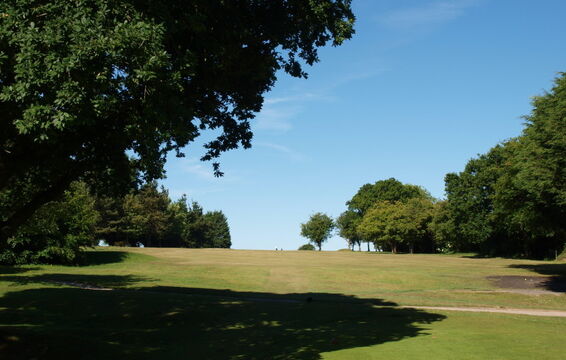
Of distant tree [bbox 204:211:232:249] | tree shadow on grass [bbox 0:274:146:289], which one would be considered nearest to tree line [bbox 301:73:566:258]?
tree shadow on grass [bbox 0:274:146:289]

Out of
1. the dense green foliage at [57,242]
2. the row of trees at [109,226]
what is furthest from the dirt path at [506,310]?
the dense green foliage at [57,242]

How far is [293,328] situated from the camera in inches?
693

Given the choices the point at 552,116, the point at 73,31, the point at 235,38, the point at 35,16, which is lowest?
the point at 73,31

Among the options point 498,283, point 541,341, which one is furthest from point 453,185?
point 541,341

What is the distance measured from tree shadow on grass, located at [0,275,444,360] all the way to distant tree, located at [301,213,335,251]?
98.4 m

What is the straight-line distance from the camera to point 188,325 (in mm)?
18438

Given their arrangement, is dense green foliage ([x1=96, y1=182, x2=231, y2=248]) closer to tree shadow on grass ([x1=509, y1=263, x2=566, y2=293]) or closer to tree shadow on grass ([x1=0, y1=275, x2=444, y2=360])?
tree shadow on grass ([x1=0, y1=275, x2=444, y2=360])

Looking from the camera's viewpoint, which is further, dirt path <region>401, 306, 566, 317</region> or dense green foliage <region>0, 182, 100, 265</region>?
dense green foliage <region>0, 182, 100, 265</region>

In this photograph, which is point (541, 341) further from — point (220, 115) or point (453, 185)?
point (453, 185)

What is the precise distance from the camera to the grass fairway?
511 inches

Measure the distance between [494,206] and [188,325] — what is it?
152 feet

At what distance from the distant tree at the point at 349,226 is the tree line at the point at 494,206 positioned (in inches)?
2.1

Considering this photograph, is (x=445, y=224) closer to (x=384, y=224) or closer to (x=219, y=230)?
(x=384, y=224)

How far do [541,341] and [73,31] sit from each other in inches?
624
